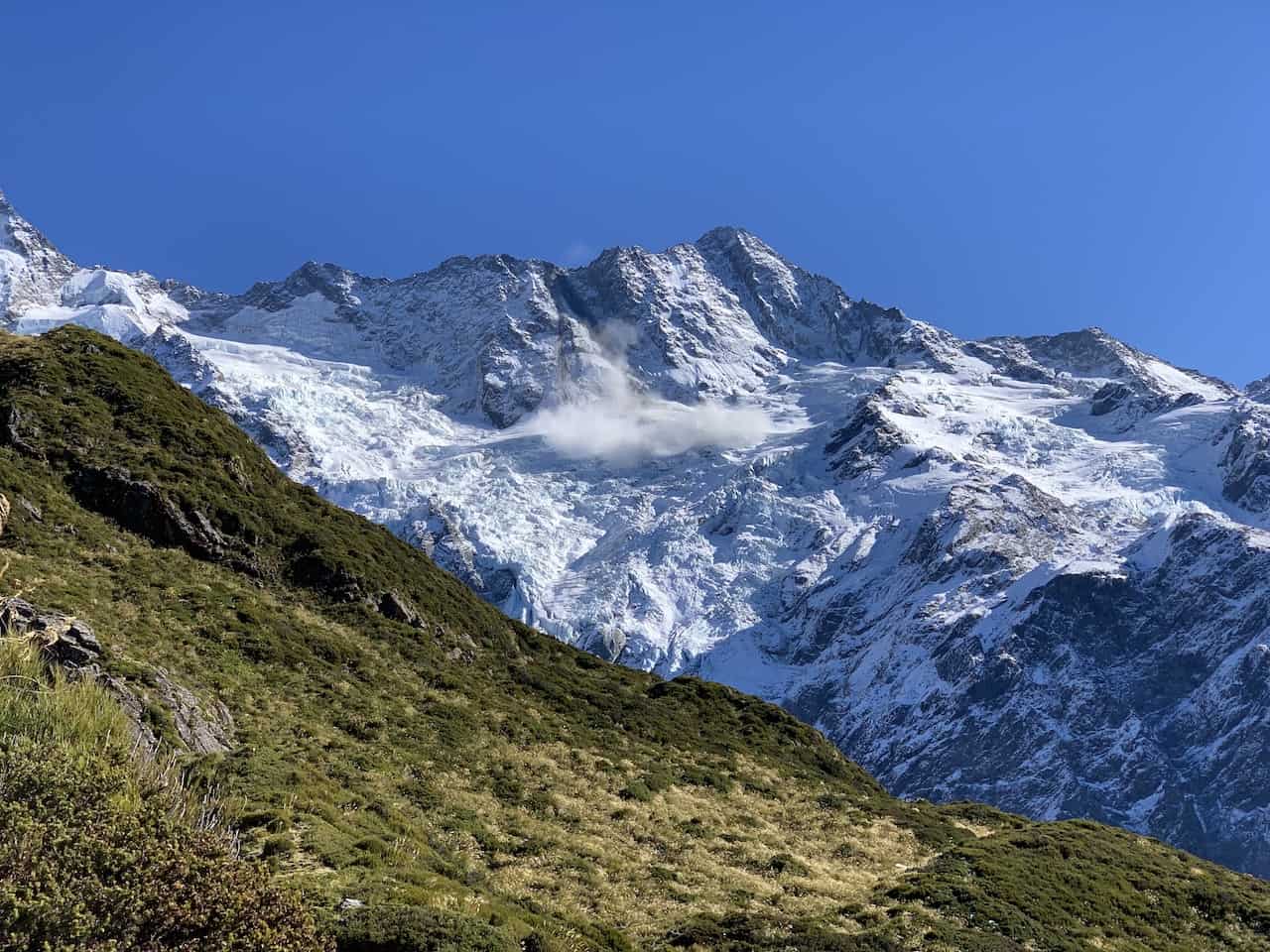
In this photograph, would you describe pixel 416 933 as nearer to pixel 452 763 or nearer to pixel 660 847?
pixel 660 847

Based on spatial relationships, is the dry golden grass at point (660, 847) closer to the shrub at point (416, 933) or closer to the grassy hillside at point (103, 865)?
the shrub at point (416, 933)

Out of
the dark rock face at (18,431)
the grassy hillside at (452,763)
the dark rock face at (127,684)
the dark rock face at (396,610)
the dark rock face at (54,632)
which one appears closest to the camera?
the dark rock face at (54,632)

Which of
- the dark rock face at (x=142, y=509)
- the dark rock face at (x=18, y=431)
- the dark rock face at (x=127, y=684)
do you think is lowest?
the dark rock face at (x=127, y=684)

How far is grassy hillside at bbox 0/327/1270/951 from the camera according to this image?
2478 cm

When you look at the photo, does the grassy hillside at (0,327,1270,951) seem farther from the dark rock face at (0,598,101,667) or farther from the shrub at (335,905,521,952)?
the dark rock face at (0,598,101,667)

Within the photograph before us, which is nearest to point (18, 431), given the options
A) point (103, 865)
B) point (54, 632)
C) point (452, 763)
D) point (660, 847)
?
point (452, 763)

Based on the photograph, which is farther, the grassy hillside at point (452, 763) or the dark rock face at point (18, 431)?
the dark rock face at point (18, 431)

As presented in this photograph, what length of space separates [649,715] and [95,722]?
3677 centimetres

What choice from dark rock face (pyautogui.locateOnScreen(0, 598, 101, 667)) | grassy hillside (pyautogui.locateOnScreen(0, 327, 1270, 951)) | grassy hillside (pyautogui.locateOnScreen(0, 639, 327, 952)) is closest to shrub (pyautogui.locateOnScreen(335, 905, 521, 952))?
grassy hillside (pyautogui.locateOnScreen(0, 327, 1270, 951))

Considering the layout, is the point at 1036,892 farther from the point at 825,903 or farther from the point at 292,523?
the point at 292,523

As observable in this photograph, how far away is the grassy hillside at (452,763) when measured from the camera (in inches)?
976

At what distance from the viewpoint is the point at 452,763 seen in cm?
3538

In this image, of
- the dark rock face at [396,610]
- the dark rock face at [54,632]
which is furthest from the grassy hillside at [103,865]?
the dark rock face at [396,610]

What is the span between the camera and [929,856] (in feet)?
131
